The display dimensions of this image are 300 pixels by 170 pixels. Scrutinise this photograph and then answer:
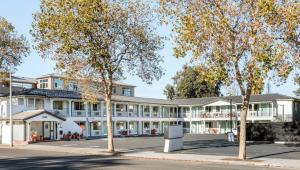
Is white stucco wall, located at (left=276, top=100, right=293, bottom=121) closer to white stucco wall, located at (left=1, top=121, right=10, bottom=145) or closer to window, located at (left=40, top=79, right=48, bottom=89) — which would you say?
window, located at (left=40, top=79, right=48, bottom=89)

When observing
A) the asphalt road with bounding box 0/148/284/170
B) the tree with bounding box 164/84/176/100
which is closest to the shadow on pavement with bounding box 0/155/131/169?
the asphalt road with bounding box 0/148/284/170

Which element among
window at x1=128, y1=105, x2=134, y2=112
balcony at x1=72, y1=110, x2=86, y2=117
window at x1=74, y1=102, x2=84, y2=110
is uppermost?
window at x1=74, y1=102, x2=84, y2=110

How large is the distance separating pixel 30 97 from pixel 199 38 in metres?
35.4

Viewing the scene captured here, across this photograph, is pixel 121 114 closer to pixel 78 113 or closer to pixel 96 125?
pixel 96 125

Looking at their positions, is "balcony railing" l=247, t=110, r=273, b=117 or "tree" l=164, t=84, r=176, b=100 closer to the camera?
"balcony railing" l=247, t=110, r=273, b=117

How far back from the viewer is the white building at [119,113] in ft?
180

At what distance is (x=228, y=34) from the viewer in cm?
2555

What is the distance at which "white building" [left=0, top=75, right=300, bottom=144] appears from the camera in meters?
54.9

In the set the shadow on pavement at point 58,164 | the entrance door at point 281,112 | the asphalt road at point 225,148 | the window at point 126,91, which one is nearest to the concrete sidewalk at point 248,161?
the asphalt road at point 225,148

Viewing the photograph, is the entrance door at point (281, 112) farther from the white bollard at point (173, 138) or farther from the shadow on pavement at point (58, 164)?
the shadow on pavement at point (58, 164)

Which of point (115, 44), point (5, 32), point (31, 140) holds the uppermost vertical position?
point (5, 32)

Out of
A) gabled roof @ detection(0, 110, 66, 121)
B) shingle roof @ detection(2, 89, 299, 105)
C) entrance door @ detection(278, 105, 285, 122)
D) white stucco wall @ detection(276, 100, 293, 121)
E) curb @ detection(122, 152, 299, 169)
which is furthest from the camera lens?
entrance door @ detection(278, 105, 285, 122)

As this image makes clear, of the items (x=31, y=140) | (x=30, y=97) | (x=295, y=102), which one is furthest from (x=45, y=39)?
(x=295, y=102)

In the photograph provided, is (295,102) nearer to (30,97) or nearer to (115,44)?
(30,97)
